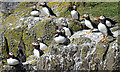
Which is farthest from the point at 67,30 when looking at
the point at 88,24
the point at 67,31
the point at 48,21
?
the point at 48,21

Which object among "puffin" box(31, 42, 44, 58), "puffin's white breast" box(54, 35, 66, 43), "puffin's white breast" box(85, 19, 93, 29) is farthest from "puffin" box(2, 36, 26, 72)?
"puffin's white breast" box(85, 19, 93, 29)

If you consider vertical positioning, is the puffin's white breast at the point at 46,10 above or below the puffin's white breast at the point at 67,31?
above

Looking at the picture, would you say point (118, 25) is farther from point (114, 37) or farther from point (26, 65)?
point (26, 65)

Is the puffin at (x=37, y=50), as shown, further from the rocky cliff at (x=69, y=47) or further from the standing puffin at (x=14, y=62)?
the standing puffin at (x=14, y=62)

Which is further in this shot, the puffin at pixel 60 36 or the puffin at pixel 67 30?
the puffin at pixel 67 30

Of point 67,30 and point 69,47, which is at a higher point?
point 67,30

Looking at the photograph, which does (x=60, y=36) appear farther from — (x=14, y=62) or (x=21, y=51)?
(x=21, y=51)

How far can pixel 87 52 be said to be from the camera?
25.5 ft

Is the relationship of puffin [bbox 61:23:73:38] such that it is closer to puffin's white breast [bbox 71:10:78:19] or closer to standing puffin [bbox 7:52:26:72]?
puffin's white breast [bbox 71:10:78:19]

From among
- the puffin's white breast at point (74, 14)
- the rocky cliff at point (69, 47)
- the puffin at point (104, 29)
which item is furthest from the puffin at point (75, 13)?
the puffin at point (104, 29)

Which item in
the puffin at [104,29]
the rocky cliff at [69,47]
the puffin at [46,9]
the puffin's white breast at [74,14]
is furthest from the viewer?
the puffin at [46,9]

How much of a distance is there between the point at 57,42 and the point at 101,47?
1738 mm

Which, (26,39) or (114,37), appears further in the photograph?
(26,39)

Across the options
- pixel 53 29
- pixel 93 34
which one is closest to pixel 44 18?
pixel 53 29
